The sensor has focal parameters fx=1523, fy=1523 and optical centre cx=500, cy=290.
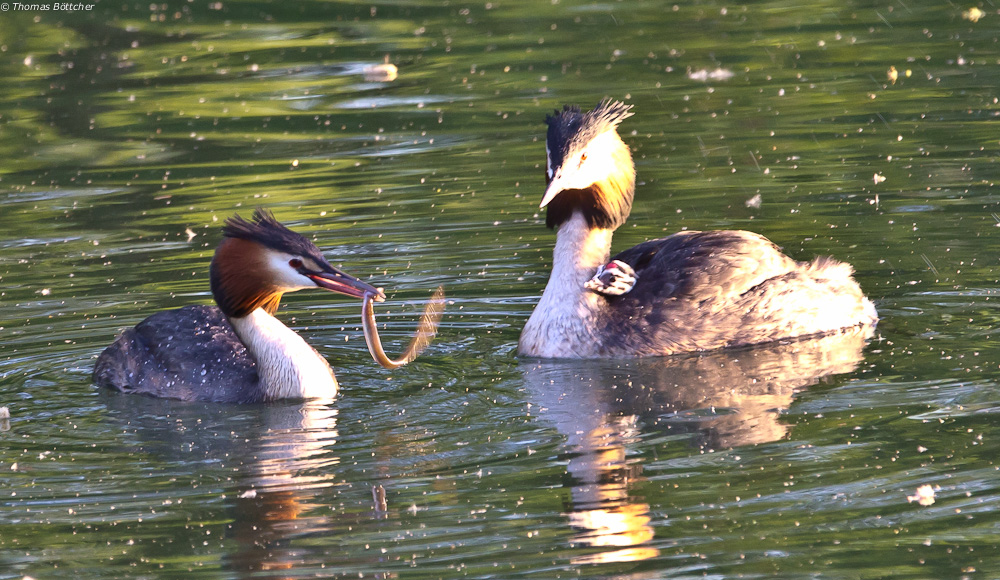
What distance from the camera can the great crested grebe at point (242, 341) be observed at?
8.65 m


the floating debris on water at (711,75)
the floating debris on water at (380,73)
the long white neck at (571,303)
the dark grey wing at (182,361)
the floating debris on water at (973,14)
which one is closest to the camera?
the dark grey wing at (182,361)

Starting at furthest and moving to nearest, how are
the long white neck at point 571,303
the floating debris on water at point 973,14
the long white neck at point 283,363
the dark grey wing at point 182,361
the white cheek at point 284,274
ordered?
1. the floating debris on water at point 973,14
2. the long white neck at point 571,303
3. the dark grey wing at point 182,361
4. the long white neck at point 283,363
5. the white cheek at point 284,274

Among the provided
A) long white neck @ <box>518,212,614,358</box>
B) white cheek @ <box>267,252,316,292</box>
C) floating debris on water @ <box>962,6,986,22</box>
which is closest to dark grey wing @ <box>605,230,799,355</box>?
long white neck @ <box>518,212,614,358</box>

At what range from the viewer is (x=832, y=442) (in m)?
7.38

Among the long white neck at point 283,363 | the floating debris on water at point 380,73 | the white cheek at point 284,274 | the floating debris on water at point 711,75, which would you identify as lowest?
A: the long white neck at point 283,363

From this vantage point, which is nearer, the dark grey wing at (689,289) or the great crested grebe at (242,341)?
→ the great crested grebe at (242,341)

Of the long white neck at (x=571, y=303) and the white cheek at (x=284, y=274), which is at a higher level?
the white cheek at (x=284, y=274)

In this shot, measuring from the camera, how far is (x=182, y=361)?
9188 millimetres

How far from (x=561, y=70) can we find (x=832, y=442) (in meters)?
10.6

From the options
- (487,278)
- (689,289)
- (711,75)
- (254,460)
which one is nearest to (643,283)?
(689,289)

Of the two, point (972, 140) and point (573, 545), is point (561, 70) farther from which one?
point (573, 545)

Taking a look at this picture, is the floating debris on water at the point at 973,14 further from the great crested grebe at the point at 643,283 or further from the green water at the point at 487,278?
the great crested grebe at the point at 643,283

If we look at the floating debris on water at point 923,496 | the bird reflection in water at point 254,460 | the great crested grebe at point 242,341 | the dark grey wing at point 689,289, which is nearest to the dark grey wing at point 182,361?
the great crested grebe at point 242,341

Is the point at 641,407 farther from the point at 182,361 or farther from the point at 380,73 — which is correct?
the point at 380,73
